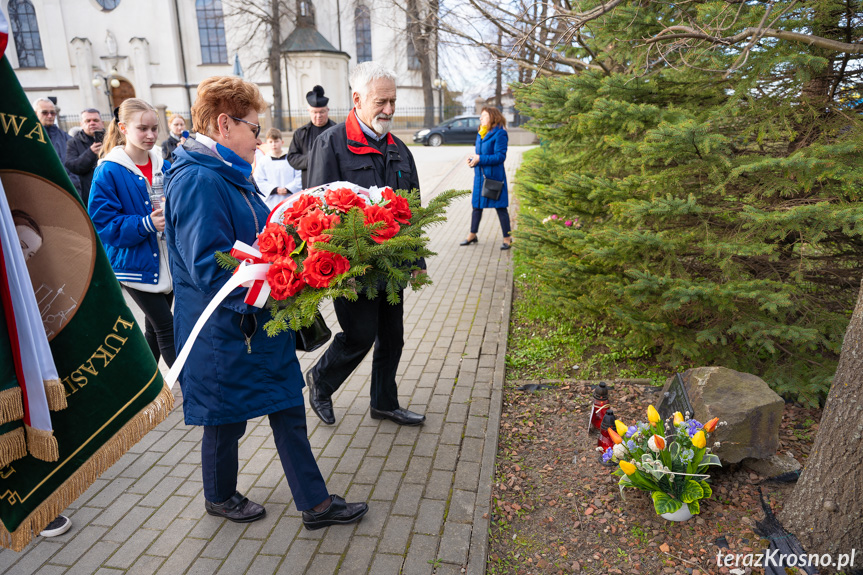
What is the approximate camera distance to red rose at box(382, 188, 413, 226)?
2771 millimetres

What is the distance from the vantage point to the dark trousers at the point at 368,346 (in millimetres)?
3445

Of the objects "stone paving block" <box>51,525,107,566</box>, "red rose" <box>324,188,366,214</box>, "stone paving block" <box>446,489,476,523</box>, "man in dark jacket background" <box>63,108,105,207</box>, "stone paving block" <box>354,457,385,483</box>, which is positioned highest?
"man in dark jacket background" <box>63,108,105,207</box>

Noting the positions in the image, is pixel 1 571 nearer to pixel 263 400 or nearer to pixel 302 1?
pixel 263 400

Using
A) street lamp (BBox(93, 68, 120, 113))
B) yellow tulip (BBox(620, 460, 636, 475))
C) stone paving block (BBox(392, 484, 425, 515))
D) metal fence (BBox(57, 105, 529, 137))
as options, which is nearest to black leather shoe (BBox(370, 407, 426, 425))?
stone paving block (BBox(392, 484, 425, 515))

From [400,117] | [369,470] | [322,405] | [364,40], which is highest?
[364,40]

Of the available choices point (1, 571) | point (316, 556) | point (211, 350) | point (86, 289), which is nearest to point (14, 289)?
point (86, 289)

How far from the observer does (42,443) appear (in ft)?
4.54

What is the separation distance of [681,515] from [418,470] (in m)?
1.46

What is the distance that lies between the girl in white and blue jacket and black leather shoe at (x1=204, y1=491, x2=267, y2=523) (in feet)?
3.70

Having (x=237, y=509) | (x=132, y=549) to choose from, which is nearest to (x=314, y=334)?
(x=237, y=509)

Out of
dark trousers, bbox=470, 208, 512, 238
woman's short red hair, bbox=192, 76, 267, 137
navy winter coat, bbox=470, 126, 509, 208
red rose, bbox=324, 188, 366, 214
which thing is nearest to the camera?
woman's short red hair, bbox=192, 76, 267, 137

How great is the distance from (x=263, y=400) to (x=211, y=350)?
1.10ft

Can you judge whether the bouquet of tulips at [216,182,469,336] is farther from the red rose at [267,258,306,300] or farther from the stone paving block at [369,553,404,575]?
the stone paving block at [369,553,404,575]

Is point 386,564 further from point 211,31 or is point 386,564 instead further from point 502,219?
point 211,31
